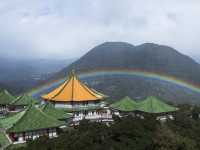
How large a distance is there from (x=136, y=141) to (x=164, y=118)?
22.7m

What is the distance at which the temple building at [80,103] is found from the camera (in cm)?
4919

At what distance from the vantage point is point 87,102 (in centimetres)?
5028

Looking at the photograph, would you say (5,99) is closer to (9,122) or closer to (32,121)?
(9,122)

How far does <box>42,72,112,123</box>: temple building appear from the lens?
161ft

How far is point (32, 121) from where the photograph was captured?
1468 inches

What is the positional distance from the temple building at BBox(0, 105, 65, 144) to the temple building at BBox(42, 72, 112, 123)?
382 inches

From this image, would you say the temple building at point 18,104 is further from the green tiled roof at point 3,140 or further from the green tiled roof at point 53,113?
the green tiled roof at point 3,140

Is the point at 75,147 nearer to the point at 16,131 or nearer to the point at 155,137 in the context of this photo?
the point at 16,131

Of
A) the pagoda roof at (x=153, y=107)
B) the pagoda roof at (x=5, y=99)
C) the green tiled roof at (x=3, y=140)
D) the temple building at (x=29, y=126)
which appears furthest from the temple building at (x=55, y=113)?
the pagoda roof at (x=153, y=107)

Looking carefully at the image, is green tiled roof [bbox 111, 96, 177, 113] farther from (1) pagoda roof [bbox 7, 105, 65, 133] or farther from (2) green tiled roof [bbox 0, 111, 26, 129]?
(2) green tiled roof [bbox 0, 111, 26, 129]

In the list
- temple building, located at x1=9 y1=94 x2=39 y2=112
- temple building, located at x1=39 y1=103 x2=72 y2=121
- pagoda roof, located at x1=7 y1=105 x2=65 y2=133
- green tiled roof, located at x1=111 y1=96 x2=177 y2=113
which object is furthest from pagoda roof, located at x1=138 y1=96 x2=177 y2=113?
pagoda roof, located at x1=7 y1=105 x2=65 y2=133

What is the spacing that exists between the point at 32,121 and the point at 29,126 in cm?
96

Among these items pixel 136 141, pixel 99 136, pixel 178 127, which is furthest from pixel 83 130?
pixel 178 127

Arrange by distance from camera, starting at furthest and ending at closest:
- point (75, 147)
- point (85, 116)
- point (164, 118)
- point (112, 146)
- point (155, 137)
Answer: point (164, 118) < point (85, 116) < point (155, 137) < point (112, 146) < point (75, 147)
